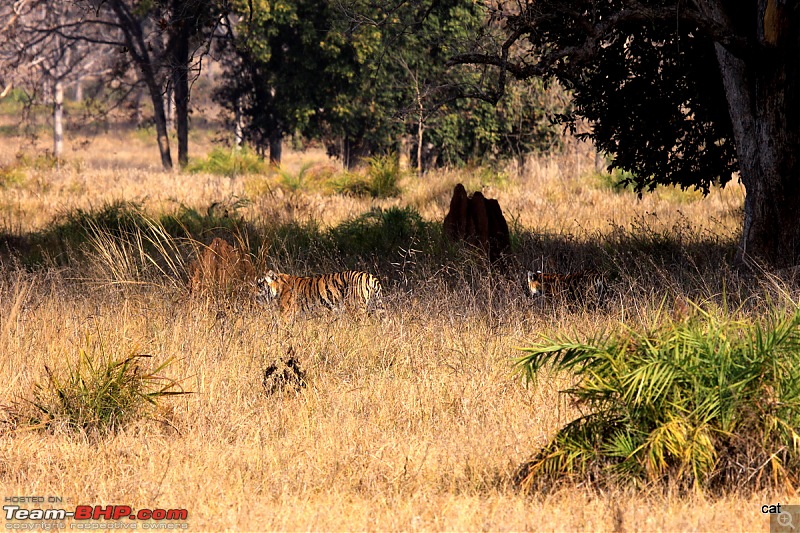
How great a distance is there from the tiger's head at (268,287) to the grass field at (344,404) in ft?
0.80

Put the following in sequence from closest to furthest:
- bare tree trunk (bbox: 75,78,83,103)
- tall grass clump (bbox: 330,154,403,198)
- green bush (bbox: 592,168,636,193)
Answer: green bush (bbox: 592,168,636,193), tall grass clump (bbox: 330,154,403,198), bare tree trunk (bbox: 75,78,83,103)

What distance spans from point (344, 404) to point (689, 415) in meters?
2.15

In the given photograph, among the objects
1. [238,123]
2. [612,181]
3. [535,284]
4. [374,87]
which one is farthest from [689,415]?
[238,123]

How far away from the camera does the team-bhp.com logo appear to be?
4.20 metres

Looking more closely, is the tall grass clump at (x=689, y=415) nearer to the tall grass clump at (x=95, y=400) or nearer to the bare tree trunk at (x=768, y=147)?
the tall grass clump at (x=95, y=400)

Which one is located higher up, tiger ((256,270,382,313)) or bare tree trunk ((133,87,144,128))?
bare tree trunk ((133,87,144,128))

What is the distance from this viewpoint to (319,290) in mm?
8445

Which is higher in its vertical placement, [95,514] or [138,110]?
[138,110]

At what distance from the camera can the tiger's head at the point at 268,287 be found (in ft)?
27.0

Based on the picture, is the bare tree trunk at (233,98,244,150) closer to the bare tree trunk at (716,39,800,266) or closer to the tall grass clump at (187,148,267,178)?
the tall grass clump at (187,148,267,178)

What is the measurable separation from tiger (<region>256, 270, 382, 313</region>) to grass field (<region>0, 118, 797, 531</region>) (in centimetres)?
37

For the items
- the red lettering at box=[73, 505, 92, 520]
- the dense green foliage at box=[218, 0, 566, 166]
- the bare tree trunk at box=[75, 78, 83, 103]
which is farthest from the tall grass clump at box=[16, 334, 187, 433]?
the bare tree trunk at box=[75, 78, 83, 103]

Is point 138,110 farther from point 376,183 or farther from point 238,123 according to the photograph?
point 376,183

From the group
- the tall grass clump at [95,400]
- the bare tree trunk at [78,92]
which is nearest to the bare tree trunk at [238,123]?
the tall grass clump at [95,400]
